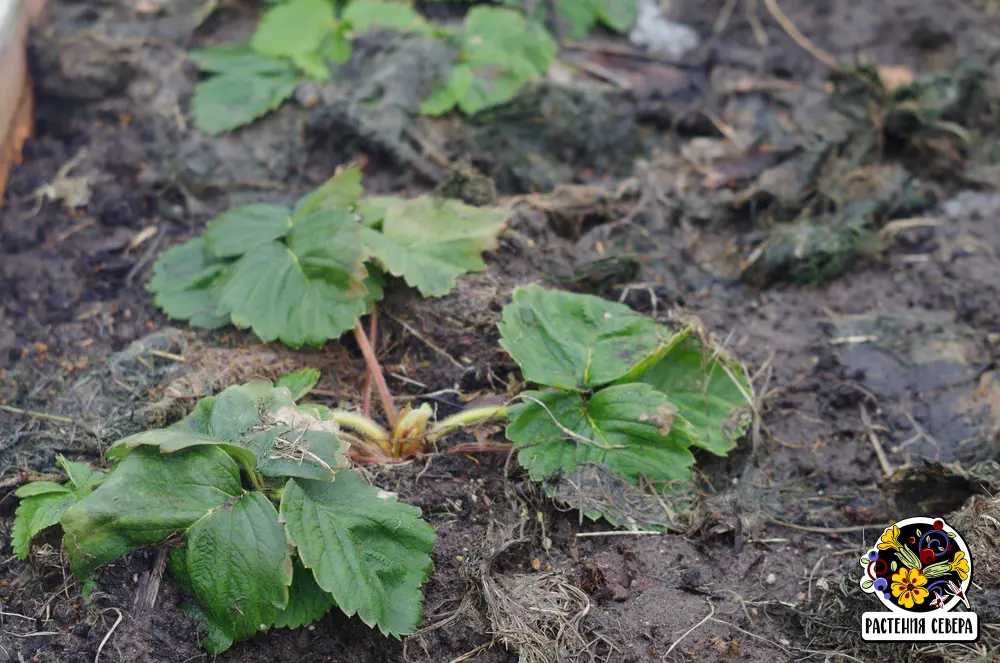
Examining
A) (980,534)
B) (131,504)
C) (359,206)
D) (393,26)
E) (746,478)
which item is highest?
(393,26)

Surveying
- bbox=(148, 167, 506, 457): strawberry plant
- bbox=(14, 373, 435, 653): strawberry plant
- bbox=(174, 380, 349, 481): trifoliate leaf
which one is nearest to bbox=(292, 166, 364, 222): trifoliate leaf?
bbox=(148, 167, 506, 457): strawberry plant

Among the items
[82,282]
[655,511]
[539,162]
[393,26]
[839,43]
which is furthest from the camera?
[839,43]

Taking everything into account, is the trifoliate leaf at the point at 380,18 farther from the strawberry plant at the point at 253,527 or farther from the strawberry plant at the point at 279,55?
the strawberry plant at the point at 253,527

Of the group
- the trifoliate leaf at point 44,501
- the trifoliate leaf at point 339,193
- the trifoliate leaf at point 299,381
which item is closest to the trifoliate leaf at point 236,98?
the trifoliate leaf at point 339,193

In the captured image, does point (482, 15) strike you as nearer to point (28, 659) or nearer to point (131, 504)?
point (131, 504)

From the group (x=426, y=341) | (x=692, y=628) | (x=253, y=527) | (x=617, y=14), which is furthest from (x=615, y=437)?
(x=617, y=14)

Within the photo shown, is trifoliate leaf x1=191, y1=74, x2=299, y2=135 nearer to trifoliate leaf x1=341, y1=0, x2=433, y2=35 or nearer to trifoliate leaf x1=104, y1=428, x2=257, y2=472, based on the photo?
trifoliate leaf x1=341, y1=0, x2=433, y2=35

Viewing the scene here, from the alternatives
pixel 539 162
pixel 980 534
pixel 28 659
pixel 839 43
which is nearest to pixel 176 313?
pixel 28 659

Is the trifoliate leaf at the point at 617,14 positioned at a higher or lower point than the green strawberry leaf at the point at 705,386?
higher
